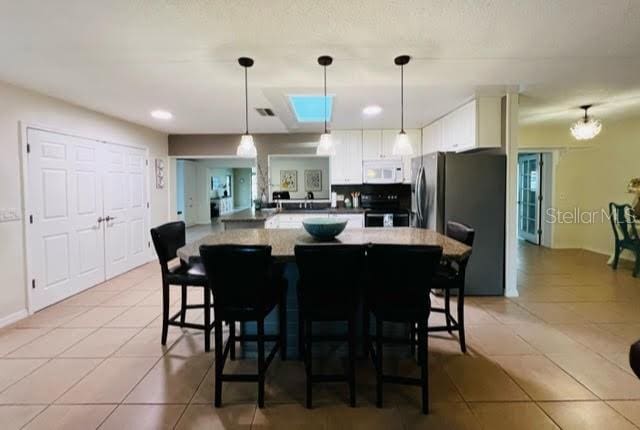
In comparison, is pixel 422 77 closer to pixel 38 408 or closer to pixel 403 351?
pixel 403 351

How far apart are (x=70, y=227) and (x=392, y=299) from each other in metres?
4.05

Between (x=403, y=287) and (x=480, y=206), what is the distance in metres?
2.51

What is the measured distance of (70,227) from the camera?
14.2ft

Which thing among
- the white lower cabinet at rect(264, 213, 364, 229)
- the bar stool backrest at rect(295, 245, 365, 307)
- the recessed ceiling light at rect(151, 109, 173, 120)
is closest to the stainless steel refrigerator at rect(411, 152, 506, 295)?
the white lower cabinet at rect(264, 213, 364, 229)

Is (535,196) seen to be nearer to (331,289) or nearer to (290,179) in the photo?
(290,179)

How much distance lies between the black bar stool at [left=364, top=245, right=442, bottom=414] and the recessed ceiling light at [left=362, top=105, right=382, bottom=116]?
9.71ft

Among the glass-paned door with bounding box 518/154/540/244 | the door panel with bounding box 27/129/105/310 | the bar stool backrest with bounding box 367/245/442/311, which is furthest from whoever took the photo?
the glass-paned door with bounding box 518/154/540/244

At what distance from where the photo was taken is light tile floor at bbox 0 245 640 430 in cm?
205

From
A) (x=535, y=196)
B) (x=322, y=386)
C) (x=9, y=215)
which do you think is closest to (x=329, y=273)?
(x=322, y=386)

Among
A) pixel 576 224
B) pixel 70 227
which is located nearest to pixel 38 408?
pixel 70 227

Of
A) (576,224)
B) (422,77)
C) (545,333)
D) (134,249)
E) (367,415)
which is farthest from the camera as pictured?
(576,224)

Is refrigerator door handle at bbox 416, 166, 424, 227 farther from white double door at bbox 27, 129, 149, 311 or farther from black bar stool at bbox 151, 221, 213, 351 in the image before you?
white double door at bbox 27, 129, 149, 311

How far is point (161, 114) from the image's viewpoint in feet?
16.2

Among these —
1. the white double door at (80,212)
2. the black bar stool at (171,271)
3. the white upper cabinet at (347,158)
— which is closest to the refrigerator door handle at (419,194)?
the white upper cabinet at (347,158)
